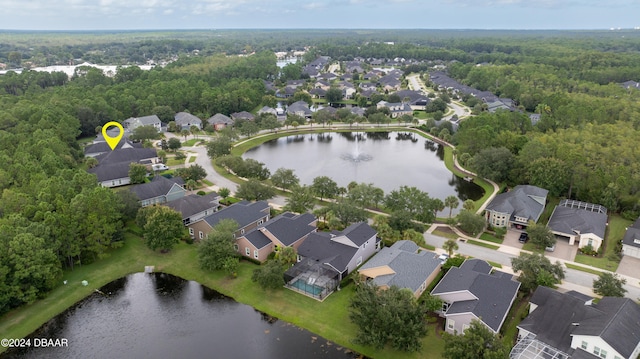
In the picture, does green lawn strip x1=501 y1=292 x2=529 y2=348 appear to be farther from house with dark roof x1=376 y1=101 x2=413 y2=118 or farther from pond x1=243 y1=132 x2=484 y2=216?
house with dark roof x1=376 y1=101 x2=413 y2=118

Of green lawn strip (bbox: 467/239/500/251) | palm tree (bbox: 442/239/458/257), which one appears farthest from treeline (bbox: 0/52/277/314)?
green lawn strip (bbox: 467/239/500/251)

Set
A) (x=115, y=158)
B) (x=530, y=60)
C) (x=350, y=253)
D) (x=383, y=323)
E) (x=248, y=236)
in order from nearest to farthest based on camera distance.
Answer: (x=383, y=323), (x=350, y=253), (x=248, y=236), (x=115, y=158), (x=530, y=60)

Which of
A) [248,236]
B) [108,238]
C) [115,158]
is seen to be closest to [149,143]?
[115,158]

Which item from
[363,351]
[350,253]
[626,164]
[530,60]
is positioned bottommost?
[363,351]

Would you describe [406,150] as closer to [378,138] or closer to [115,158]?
[378,138]

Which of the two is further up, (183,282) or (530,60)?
(530,60)

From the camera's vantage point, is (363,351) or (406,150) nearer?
(363,351)

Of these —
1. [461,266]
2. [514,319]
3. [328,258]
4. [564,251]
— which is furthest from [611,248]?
[328,258]
